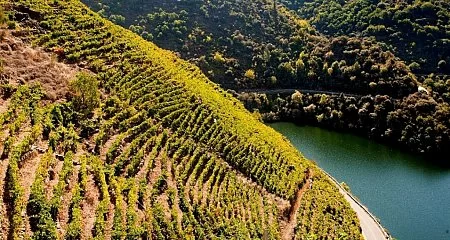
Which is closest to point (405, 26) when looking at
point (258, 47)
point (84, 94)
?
point (258, 47)

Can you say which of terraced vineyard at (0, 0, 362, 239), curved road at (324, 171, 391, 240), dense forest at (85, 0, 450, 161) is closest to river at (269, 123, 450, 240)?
dense forest at (85, 0, 450, 161)

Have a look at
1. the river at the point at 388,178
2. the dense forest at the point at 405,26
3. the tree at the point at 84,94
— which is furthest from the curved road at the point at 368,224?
the dense forest at the point at 405,26

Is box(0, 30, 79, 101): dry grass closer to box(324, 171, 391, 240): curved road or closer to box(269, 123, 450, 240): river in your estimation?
box(324, 171, 391, 240): curved road

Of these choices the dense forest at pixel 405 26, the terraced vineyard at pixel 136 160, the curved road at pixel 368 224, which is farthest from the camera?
the dense forest at pixel 405 26

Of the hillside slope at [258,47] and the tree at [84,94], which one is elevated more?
→ the hillside slope at [258,47]

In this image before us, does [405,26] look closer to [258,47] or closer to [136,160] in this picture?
[258,47]

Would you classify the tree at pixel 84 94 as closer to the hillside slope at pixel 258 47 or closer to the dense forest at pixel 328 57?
the dense forest at pixel 328 57

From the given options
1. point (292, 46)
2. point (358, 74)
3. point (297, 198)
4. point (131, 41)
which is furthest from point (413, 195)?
point (292, 46)
